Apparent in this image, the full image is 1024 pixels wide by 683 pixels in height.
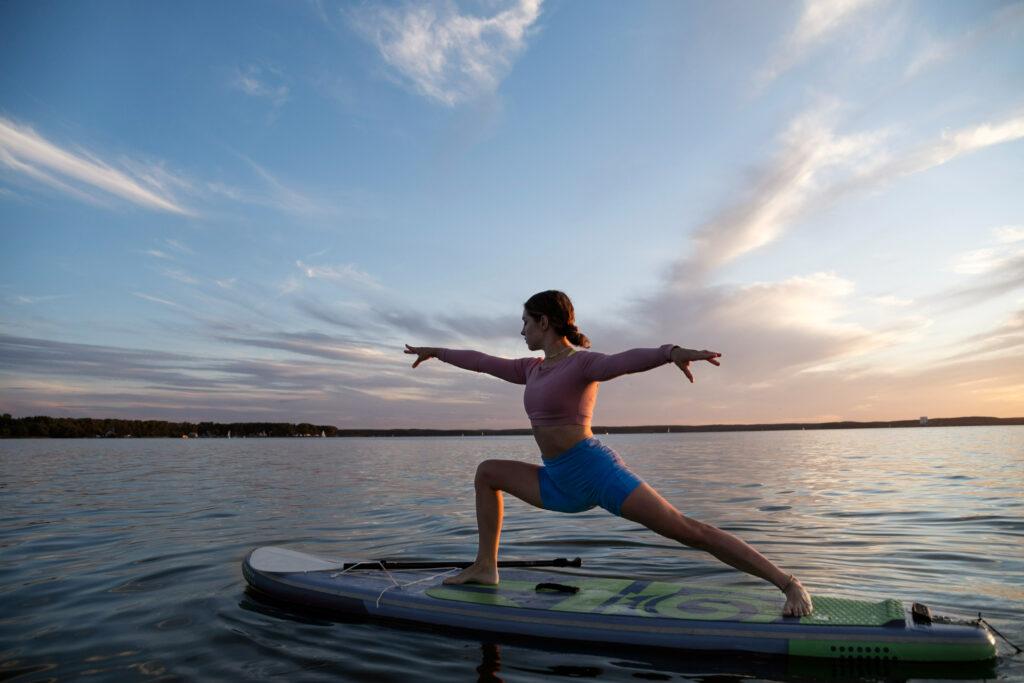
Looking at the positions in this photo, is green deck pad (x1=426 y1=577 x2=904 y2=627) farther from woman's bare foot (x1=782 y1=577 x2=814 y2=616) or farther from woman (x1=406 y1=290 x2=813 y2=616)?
woman (x1=406 y1=290 x2=813 y2=616)

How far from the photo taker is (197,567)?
7.45 meters

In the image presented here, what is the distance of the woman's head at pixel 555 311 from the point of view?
496cm

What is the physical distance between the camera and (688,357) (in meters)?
3.87

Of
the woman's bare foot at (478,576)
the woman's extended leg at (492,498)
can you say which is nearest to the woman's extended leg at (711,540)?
the woman's extended leg at (492,498)

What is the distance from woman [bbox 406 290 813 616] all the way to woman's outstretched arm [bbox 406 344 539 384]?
0.04 ft

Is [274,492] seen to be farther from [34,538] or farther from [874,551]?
[874,551]

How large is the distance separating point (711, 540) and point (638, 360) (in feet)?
4.26

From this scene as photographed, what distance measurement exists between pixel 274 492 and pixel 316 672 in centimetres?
1365

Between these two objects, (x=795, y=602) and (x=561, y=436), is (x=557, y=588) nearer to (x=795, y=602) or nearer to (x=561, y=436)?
(x=561, y=436)

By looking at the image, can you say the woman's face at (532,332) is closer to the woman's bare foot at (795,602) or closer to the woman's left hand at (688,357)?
the woman's left hand at (688,357)

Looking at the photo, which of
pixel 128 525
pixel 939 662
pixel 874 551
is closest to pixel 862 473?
pixel 874 551

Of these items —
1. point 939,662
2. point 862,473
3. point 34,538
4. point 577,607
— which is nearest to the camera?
point 939,662

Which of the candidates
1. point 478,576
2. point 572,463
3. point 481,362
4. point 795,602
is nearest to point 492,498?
point 478,576

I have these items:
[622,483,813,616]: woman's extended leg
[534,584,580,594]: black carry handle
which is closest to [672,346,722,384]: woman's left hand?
[622,483,813,616]: woman's extended leg
